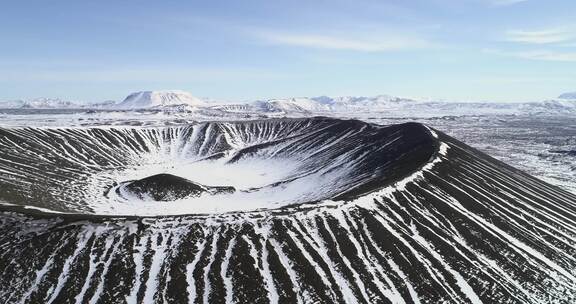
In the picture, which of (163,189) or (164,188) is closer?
(163,189)

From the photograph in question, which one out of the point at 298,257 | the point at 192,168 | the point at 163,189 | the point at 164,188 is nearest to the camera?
the point at 298,257

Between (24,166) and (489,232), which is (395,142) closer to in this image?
(489,232)

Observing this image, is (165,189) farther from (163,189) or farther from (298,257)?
(298,257)

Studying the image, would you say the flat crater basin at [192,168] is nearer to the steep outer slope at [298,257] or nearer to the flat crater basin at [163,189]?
the flat crater basin at [163,189]

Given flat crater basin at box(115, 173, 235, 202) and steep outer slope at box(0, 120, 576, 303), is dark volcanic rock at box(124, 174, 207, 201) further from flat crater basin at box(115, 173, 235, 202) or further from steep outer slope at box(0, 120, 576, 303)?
steep outer slope at box(0, 120, 576, 303)

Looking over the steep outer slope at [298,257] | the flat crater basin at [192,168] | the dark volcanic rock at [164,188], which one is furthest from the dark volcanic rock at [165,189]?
the steep outer slope at [298,257]

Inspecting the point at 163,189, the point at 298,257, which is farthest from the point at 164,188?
the point at 298,257

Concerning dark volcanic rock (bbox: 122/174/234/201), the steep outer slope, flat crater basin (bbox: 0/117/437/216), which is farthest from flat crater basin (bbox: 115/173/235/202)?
the steep outer slope
